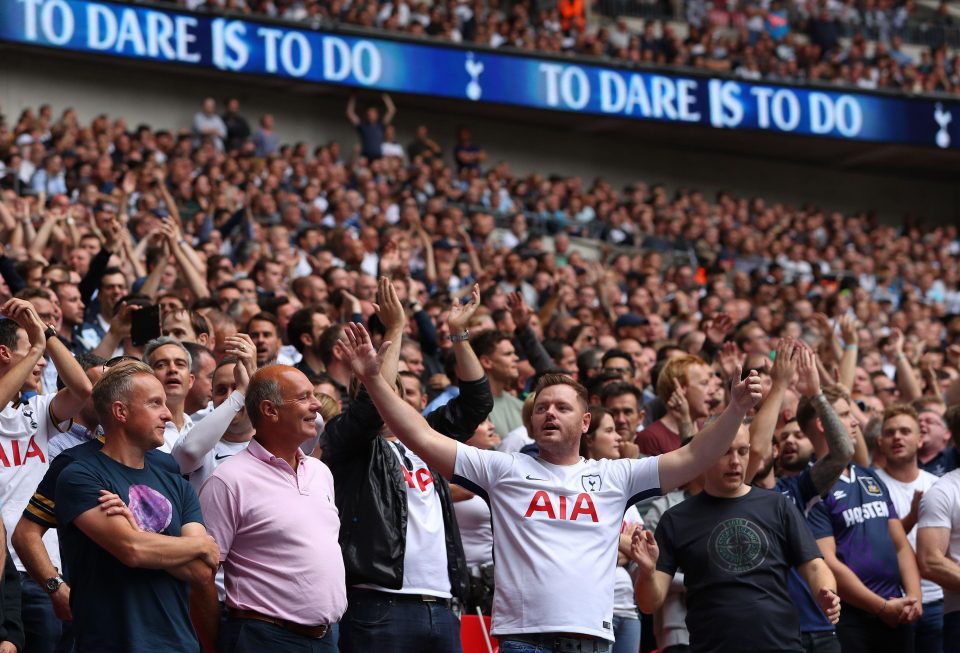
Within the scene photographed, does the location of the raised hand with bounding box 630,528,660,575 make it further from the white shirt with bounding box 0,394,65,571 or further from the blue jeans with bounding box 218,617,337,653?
the white shirt with bounding box 0,394,65,571

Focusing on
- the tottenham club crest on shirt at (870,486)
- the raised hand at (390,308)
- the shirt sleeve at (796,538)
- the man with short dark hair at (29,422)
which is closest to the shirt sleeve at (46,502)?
the man with short dark hair at (29,422)

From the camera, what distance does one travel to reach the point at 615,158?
81.4 ft

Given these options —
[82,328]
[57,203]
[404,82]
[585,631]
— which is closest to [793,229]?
[404,82]

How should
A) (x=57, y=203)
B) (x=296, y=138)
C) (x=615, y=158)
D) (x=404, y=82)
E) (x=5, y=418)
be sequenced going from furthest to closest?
1. (x=615, y=158)
2. (x=296, y=138)
3. (x=404, y=82)
4. (x=57, y=203)
5. (x=5, y=418)

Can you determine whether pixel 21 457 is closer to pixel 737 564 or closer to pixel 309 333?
pixel 309 333

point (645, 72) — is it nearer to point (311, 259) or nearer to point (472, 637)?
point (311, 259)

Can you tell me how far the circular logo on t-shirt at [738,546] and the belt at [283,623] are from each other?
1736 mm

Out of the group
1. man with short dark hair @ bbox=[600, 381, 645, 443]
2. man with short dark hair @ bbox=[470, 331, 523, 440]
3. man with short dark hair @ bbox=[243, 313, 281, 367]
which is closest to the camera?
man with short dark hair @ bbox=[600, 381, 645, 443]

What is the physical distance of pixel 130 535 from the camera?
14.0ft

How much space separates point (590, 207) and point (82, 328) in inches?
522

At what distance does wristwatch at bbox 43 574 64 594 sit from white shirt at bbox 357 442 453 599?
1111 mm

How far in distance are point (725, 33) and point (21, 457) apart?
21993 mm

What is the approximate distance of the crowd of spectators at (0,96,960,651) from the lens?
491 centimetres

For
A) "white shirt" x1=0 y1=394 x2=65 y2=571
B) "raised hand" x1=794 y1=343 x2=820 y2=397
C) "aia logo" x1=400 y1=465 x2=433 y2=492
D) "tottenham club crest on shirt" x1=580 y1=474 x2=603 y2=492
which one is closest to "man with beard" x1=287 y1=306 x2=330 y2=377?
"aia logo" x1=400 y1=465 x2=433 y2=492
